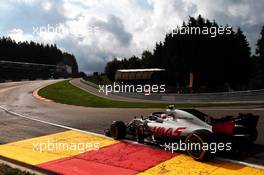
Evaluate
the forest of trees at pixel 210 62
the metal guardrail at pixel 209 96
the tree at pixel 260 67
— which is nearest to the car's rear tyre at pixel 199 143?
the metal guardrail at pixel 209 96

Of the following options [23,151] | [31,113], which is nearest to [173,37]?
[31,113]

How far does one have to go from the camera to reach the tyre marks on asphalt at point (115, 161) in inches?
364

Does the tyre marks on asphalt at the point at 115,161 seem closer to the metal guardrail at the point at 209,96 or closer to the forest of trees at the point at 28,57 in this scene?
the metal guardrail at the point at 209,96

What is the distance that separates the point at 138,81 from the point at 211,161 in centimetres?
4263

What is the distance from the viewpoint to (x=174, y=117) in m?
11.2

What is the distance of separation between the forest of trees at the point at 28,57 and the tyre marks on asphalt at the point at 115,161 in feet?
256

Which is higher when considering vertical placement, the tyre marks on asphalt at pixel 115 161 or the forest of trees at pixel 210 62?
the forest of trees at pixel 210 62

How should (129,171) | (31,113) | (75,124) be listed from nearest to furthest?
(129,171) → (75,124) → (31,113)

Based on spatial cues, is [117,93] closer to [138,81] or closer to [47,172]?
[138,81]

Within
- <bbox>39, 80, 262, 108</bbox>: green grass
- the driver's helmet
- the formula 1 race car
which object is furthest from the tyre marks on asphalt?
<bbox>39, 80, 262, 108</bbox>: green grass

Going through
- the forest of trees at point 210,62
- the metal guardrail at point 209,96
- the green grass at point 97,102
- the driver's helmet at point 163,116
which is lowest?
the green grass at point 97,102

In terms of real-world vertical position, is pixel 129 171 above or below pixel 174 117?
below

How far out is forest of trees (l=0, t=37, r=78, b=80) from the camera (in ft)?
292

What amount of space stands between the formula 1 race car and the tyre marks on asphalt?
0.34 metres
